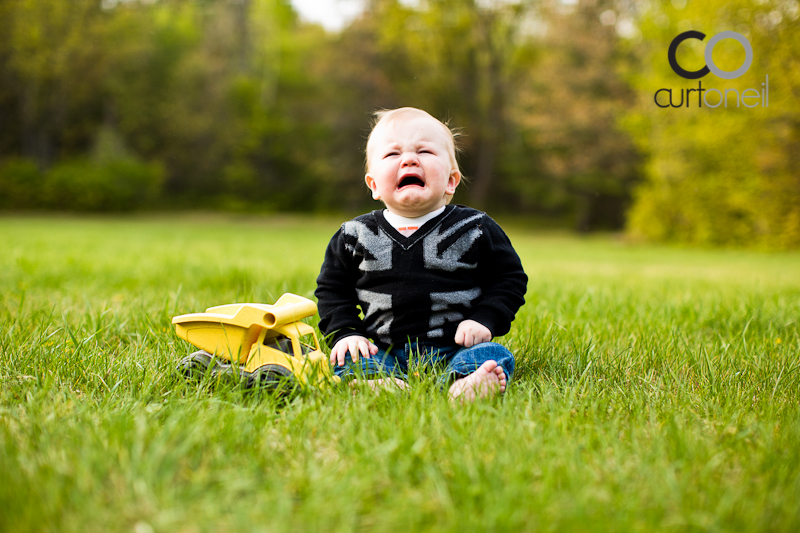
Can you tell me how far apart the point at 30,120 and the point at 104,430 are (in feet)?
90.0

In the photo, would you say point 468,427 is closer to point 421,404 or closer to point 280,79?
point 421,404

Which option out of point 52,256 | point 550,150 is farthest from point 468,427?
point 550,150

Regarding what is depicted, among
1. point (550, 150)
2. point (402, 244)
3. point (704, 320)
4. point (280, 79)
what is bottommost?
point (704, 320)

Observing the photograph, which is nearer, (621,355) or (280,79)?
(621,355)

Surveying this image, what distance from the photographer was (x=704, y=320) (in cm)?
314

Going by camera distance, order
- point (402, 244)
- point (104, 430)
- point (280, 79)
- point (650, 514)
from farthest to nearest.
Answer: point (280, 79) < point (402, 244) < point (104, 430) < point (650, 514)

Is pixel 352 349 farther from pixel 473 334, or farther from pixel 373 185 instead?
pixel 373 185

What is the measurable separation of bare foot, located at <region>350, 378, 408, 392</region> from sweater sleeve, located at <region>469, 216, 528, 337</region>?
0.39 m

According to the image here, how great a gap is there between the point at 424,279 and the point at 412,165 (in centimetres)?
42

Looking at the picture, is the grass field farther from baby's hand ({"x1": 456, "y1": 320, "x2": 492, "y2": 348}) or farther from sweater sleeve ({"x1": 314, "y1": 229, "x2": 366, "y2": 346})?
sweater sleeve ({"x1": 314, "y1": 229, "x2": 366, "y2": 346})

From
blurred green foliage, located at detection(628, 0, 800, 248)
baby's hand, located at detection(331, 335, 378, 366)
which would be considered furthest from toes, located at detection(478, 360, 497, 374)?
blurred green foliage, located at detection(628, 0, 800, 248)

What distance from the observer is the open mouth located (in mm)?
2090

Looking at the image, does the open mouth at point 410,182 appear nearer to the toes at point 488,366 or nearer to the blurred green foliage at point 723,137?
the toes at point 488,366

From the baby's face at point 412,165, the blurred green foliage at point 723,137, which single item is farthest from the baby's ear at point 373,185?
the blurred green foliage at point 723,137
